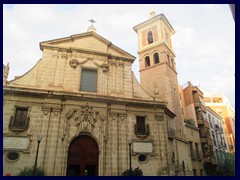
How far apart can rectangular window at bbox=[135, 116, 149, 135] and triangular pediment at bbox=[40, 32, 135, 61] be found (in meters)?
6.02

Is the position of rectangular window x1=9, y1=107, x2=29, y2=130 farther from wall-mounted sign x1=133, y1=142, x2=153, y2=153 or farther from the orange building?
the orange building

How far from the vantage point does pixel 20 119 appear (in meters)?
14.6

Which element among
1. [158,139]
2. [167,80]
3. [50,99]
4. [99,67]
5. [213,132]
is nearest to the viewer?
[50,99]

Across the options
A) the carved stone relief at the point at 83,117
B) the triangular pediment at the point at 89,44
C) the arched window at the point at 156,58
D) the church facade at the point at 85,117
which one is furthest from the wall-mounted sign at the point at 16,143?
the arched window at the point at 156,58

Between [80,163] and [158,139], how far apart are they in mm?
6460

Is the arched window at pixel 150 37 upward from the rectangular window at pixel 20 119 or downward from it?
upward

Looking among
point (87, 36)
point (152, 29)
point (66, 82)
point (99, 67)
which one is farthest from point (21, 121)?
point (152, 29)

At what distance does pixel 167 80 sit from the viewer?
2448 centimetres

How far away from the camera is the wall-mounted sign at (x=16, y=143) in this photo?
1351 centimetres

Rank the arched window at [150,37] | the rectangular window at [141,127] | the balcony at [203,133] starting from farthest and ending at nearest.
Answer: the balcony at [203,133], the arched window at [150,37], the rectangular window at [141,127]

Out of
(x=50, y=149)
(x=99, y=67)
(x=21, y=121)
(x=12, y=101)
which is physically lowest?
(x=50, y=149)

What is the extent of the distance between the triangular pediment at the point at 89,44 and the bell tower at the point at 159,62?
249 inches

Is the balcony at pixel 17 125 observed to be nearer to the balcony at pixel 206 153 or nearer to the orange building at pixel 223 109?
the balcony at pixel 206 153

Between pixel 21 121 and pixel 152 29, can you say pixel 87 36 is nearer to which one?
pixel 21 121
